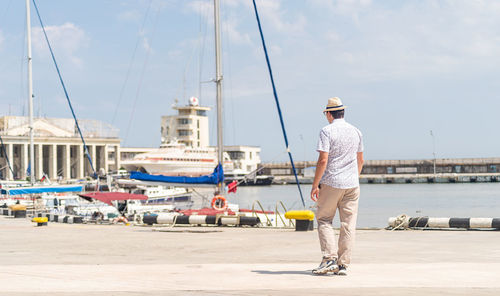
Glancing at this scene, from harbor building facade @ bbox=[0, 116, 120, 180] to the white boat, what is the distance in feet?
60.9

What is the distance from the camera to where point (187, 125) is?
152 meters

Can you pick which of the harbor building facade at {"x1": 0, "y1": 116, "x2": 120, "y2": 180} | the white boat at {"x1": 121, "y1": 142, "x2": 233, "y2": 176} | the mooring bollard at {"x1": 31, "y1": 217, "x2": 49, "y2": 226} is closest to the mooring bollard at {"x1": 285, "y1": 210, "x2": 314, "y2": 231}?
the mooring bollard at {"x1": 31, "y1": 217, "x2": 49, "y2": 226}

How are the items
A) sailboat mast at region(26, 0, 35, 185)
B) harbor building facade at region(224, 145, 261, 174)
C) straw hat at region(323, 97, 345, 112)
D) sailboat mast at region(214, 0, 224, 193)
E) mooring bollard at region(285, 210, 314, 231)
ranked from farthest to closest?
1. harbor building facade at region(224, 145, 261, 174)
2. sailboat mast at region(26, 0, 35, 185)
3. sailboat mast at region(214, 0, 224, 193)
4. mooring bollard at region(285, 210, 314, 231)
5. straw hat at region(323, 97, 345, 112)

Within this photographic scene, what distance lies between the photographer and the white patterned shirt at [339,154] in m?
7.53

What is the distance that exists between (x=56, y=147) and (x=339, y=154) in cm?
13752

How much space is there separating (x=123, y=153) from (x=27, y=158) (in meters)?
35.5

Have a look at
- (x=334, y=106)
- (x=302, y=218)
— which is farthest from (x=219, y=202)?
(x=334, y=106)

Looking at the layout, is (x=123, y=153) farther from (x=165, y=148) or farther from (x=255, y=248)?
(x=255, y=248)

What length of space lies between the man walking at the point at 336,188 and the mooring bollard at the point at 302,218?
7192 millimetres

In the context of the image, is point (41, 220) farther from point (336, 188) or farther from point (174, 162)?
point (174, 162)

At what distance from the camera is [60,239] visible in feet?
45.4

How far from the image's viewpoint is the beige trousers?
7535mm

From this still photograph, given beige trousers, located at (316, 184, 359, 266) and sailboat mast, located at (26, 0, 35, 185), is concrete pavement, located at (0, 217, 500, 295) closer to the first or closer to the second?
beige trousers, located at (316, 184, 359, 266)

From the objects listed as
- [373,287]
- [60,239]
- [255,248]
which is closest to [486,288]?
[373,287]
